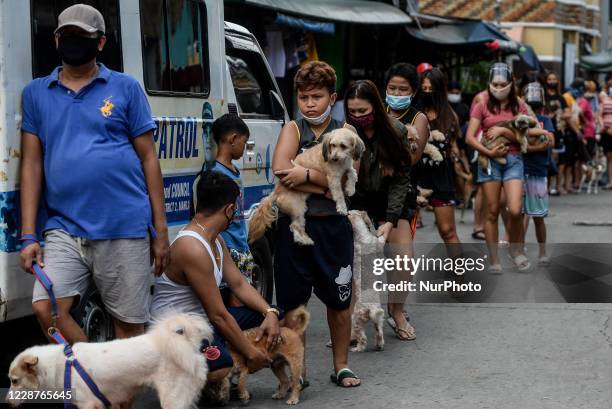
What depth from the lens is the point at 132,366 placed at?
188 inches

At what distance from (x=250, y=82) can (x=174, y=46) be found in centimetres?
181

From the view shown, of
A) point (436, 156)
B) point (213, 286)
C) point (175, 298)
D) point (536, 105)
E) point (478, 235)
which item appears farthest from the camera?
point (478, 235)

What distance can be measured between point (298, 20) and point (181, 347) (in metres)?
9.55

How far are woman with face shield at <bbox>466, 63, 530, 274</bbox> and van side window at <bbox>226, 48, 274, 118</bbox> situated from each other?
7.89 ft

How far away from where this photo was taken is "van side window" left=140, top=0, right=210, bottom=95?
6.42 meters

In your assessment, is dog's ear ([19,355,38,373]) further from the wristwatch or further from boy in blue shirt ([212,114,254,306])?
boy in blue shirt ([212,114,254,306])

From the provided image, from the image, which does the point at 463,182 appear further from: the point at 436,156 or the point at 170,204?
the point at 170,204

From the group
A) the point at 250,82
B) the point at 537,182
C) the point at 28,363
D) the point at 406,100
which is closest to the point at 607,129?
the point at 537,182

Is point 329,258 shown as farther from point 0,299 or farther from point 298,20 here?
point 298,20

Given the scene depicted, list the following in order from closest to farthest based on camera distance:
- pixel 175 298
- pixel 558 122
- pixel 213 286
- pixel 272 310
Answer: pixel 213 286 → pixel 175 298 → pixel 272 310 → pixel 558 122

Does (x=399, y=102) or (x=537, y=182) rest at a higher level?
(x=399, y=102)

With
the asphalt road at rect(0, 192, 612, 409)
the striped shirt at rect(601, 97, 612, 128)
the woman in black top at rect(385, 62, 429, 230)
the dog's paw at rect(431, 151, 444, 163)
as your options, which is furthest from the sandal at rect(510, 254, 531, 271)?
the striped shirt at rect(601, 97, 612, 128)

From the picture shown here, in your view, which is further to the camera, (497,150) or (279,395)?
(497,150)

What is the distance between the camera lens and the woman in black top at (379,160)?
6.70 metres
